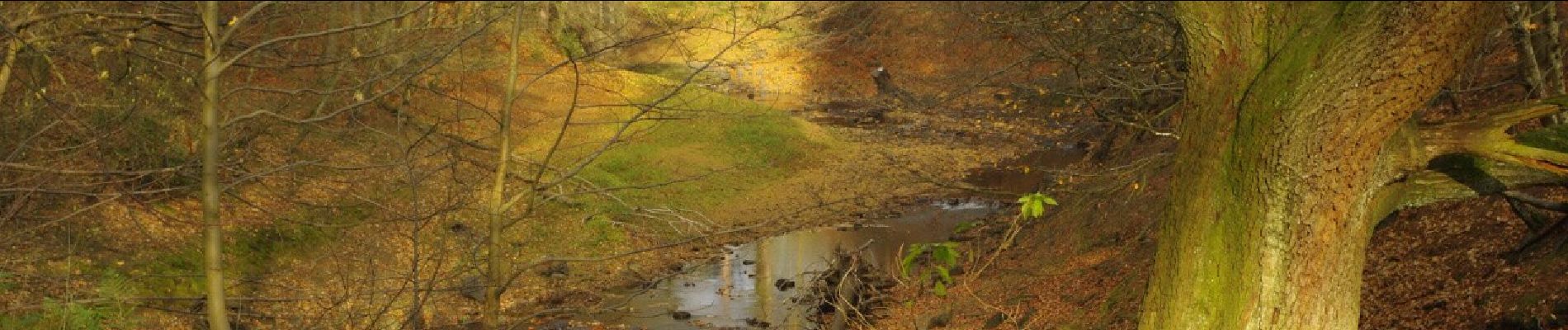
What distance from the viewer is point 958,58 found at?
36969mm

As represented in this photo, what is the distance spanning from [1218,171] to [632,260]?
1230cm

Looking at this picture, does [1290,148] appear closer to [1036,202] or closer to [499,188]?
[1036,202]

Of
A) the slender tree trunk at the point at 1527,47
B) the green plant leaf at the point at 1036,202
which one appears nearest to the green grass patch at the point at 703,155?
the slender tree trunk at the point at 1527,47

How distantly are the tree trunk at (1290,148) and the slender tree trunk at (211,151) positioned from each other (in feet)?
15.8

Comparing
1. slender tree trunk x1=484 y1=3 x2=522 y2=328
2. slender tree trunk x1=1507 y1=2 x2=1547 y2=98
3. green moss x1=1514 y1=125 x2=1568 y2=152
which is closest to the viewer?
green moss x1=1514 y1=125 x2=1568 y2=152

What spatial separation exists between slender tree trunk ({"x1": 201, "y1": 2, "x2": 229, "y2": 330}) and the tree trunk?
4.81 metres

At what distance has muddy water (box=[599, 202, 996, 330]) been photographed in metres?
13.1

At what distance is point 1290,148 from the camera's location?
458cm

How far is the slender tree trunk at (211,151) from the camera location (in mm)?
6434

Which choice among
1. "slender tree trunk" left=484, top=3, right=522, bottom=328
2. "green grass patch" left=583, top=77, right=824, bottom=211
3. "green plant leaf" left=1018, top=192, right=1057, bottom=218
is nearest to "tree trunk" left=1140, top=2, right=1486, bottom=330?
"green plant leaf" left=1018, top=192, right=1057, bottom=218

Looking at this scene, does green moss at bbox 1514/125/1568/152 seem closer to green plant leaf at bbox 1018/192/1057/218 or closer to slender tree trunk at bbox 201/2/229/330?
green plant leaf at bbox 1018/192/1057/218

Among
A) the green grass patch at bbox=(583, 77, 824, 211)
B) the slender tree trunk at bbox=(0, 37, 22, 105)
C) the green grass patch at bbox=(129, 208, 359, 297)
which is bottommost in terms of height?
the green grass patch at bbox=(129, 208, 359, 297)

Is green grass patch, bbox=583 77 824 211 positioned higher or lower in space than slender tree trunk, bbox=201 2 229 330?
higher

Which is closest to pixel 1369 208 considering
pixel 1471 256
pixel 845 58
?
pixel 1471 256
